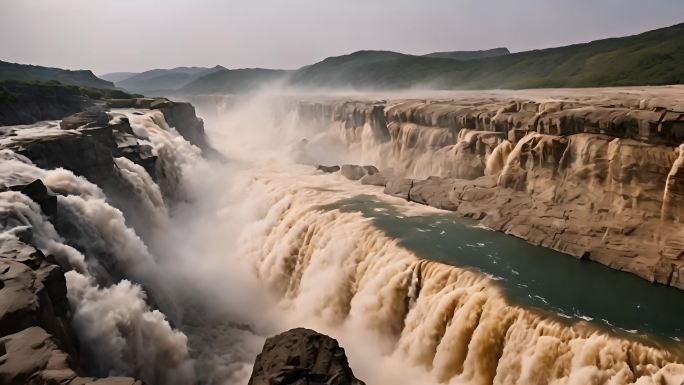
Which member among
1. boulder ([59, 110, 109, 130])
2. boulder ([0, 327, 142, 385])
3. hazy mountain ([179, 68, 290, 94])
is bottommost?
boulder ([0, 327, 142, 385])

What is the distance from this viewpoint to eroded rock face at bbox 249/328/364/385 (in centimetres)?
851

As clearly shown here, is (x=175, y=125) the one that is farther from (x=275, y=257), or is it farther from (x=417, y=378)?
(x=417, y=378)

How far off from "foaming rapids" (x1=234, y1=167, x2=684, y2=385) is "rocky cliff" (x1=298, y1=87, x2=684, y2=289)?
487 centimetres

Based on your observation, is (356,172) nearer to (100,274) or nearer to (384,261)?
(384,261)

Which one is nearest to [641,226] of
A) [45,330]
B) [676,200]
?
[676,200]

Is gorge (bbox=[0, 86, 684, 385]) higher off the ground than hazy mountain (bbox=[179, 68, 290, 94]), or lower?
lower

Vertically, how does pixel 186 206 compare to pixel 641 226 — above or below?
below

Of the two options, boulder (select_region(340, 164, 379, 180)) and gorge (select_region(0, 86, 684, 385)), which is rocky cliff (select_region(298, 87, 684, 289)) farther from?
boulder (select_region(340, 164, 379, 180))

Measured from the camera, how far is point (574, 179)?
57.9ft

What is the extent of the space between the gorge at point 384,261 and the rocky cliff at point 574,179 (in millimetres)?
71

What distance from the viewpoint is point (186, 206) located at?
28.5 metres

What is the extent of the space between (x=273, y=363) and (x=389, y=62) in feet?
439

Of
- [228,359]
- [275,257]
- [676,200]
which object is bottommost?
[228,359]

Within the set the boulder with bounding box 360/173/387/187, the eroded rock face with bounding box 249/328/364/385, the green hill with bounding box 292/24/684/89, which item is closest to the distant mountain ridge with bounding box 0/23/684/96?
the green hill with bounding box 292/24/684/89
